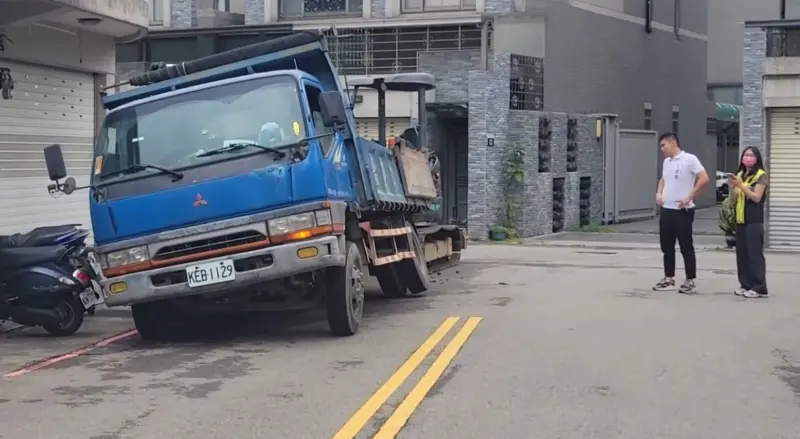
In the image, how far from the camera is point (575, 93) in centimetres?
2806

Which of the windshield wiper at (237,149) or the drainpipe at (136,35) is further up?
the drainpipe at (136,35)

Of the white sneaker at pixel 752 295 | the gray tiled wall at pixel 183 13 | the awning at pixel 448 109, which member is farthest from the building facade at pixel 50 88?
the gray tiled wall at pixel 183 13

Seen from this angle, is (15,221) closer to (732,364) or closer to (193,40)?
(732,364)

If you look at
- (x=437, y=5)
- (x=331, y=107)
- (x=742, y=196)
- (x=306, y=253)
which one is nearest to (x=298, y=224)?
(x=306, y=253)

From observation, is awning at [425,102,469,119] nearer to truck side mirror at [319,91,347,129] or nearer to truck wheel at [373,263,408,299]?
truck wheel at [373,263,408,299]

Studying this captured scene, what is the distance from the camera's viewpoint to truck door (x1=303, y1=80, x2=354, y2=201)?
982 centimetres

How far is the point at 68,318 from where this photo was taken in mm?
10914

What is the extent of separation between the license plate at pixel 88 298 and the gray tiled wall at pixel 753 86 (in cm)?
1555

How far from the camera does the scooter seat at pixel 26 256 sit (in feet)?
35.2

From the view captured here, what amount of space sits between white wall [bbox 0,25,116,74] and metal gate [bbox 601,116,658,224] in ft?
50.8

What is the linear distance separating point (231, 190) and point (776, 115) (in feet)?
52.5

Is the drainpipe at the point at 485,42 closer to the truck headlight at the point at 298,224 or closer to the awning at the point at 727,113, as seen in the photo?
the truck headlight at the point at 298,224

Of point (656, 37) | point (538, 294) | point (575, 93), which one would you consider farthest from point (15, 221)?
point (656, 37)

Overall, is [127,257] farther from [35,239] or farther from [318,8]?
[318,8]
